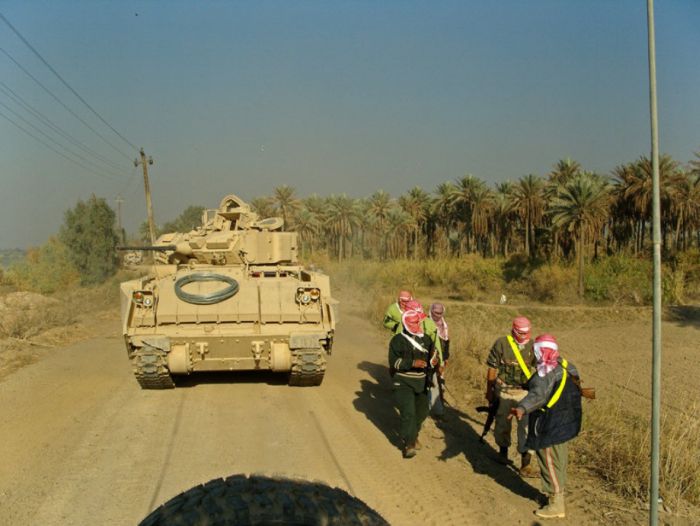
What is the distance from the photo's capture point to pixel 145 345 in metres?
9.11

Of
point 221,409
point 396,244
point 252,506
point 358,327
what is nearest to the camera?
point 252,506

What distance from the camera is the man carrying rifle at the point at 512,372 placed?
6.41 meters

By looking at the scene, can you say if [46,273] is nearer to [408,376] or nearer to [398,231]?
[408,376]

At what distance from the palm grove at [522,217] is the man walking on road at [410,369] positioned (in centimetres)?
1917

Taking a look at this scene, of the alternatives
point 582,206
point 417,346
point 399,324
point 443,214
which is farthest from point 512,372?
point 443,214

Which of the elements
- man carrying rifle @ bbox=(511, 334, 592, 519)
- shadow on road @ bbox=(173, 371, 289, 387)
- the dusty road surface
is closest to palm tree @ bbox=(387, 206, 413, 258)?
shadow on road @ bbox=(173, 371, 289, 387)

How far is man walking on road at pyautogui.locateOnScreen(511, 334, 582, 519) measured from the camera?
207 inches

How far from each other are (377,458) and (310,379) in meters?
3.24

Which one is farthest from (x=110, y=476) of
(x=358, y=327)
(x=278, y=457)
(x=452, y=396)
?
(x=358, y=327)

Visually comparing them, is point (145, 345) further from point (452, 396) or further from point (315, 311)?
point (452, 396)

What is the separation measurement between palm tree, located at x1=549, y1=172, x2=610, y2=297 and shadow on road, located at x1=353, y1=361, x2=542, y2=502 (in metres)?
25.3

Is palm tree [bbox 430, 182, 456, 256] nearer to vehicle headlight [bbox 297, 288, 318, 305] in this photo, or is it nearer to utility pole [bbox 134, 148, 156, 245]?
utility pole [bbox 134, 148, 156, 245]

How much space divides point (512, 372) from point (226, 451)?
3.00 m

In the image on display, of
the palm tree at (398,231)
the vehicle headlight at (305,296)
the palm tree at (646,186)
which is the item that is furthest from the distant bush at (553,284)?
the vehicle headlight at (305,296)
